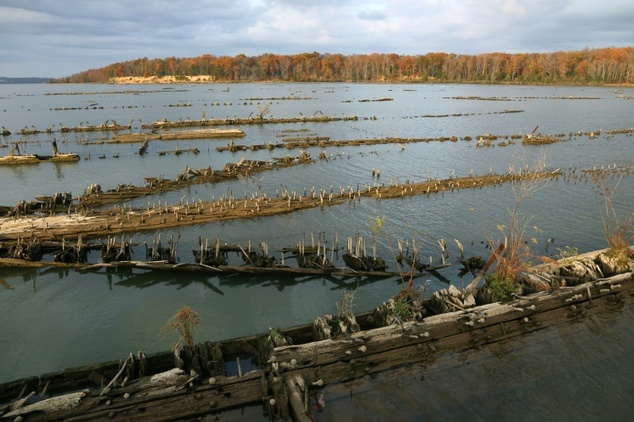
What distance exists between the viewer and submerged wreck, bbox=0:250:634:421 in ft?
37.3

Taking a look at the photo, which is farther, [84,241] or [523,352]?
[84,241]

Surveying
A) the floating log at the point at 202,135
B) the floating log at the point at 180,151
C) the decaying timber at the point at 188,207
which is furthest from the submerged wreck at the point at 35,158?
the decaying timber at the point at 188,207

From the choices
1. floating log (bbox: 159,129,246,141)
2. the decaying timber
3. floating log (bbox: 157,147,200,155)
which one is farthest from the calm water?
floating log (bbox: 159,129,246,141)

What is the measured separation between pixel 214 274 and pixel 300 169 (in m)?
24.8

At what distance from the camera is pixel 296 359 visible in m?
13.1

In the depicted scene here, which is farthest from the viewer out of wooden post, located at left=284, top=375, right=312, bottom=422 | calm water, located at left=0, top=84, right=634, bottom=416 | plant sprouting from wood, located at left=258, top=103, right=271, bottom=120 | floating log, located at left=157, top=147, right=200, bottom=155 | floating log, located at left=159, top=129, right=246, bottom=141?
plant sprouting from wood, located at left=258, top=103, right=271, bottom=120

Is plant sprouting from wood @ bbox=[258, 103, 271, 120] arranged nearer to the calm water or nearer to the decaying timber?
the calm water

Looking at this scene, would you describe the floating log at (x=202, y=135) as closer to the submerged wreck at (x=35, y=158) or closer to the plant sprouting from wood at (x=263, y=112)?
the plant sprouting from wood at (x=263, y=112)

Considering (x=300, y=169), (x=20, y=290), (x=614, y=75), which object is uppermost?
(x=614, y=75)

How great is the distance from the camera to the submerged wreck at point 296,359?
1138cm

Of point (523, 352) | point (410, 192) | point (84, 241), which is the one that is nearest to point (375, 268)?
point (523, 352)

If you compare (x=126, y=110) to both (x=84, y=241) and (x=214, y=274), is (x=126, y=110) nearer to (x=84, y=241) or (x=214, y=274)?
(x=84, y=241)

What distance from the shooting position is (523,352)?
1512 centimetres

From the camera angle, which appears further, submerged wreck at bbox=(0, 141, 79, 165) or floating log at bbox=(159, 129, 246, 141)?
floating log at bbox=(159, 129, 246, 141)
